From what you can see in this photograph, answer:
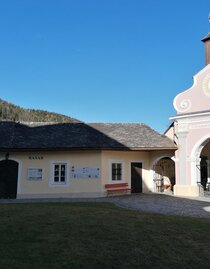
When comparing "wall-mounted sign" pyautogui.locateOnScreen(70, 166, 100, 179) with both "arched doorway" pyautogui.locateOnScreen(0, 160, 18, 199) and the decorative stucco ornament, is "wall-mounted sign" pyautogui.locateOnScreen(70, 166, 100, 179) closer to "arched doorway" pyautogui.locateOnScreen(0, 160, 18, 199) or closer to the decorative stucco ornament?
"arched doorway" pyautogui.locateOnScreen(0, 160, 18, 199)

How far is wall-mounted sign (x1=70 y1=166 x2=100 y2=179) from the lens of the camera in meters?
18.0

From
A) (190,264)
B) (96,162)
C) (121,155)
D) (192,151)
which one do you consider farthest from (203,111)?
(190,264)

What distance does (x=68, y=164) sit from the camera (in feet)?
59.6

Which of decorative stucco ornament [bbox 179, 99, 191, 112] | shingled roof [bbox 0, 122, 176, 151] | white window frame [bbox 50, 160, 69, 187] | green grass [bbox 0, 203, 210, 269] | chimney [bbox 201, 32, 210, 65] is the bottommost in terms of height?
green grass [bbox 0, 203, 210, 269]

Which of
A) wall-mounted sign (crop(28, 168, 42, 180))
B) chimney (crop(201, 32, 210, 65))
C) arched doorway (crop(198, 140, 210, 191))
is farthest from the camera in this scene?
arched doorway (crop(198, 140, 210, 191))

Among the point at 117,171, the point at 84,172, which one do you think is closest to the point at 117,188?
the point at 117,171

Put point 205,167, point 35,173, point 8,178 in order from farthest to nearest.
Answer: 1. point 205,167
2. point 35,173
3. point 8,178

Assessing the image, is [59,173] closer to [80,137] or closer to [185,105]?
[80,137]

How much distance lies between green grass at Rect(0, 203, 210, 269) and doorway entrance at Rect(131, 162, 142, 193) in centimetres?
1041

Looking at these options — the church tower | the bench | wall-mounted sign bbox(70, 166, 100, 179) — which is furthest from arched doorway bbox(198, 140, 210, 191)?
wall-mounted sign bbox(70, 166, 100, 179)

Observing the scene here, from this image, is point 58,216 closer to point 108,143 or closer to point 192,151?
point 108,143

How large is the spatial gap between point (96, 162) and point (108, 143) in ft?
4.48

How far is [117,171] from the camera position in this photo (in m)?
19.2

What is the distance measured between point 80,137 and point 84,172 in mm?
2414
